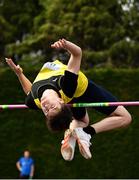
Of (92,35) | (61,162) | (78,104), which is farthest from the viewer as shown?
(92,35)

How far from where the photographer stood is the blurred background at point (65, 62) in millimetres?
13453

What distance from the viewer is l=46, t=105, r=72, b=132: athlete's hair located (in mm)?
5859

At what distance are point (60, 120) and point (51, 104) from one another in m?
0.19

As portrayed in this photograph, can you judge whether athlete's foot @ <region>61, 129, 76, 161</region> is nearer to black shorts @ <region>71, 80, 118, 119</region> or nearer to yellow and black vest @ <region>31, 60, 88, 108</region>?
black shorts @ <region>71, 80, 118, 119</region>

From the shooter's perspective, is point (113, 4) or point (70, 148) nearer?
point (70, 148)

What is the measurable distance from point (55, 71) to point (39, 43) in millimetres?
15813

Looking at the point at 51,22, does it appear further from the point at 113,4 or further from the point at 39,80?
the point at 39,80

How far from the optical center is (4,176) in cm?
1369

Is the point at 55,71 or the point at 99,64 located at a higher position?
the point at 55,71

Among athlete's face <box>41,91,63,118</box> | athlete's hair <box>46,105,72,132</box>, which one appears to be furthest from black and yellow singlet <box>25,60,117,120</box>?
athlete's hair <box>46,105,72,132</box>

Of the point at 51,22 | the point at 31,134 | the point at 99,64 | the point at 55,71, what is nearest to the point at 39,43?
the point at 51,22

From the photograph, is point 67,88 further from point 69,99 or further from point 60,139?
point 60,139

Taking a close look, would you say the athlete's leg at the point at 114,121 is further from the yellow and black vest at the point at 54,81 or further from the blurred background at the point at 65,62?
the blurred background at the point at 65,62

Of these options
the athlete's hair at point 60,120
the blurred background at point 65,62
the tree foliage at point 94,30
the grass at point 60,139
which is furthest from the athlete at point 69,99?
the tree foliage at point 94,30
